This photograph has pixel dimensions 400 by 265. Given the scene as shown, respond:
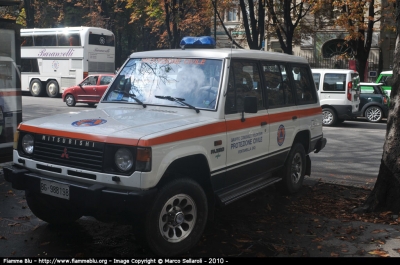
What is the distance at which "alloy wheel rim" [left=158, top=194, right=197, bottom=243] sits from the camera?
4.80m

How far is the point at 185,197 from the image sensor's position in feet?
16.3

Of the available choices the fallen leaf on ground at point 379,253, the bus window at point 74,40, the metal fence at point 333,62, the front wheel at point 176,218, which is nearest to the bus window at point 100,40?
the bus window at point 74,40

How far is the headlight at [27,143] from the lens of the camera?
527 centimetres

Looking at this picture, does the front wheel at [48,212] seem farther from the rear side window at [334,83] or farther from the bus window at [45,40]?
the bus window at [45,40]

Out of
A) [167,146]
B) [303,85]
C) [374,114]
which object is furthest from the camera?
[374,114]

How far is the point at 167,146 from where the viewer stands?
472 cm

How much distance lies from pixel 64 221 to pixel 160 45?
35.1 meters

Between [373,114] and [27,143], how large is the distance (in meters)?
16.4

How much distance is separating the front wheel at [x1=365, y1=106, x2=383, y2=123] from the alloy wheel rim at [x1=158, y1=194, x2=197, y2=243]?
15.8 meters

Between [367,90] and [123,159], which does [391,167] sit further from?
[367,90]

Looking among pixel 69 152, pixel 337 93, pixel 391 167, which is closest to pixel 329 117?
pixel 337 93

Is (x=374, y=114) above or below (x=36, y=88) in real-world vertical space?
above

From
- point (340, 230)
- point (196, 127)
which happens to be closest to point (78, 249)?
point (196, 127)

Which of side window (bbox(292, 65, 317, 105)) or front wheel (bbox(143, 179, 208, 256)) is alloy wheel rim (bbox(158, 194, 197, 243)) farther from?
side window (bbox(292, 65, 317, 105))
